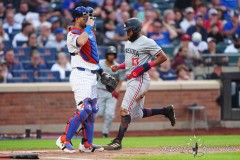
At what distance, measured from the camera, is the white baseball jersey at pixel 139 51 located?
13.3m

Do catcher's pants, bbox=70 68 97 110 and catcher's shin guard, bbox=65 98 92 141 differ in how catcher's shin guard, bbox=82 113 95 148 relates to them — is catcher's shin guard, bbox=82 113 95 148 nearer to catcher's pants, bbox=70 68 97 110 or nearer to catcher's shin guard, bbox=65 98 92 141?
catcher's shin guard, bbox=65 98 92 141

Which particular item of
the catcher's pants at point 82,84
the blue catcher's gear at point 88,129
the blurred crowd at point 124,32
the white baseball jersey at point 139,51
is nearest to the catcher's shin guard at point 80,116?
the catcher's pants at point 82,84

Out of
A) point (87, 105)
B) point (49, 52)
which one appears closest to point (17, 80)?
point (49, 52)

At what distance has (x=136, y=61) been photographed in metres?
13.4

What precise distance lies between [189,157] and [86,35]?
236cm

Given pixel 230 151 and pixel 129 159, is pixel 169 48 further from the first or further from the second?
pixel 129 159

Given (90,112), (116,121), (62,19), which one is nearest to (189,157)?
(90,112)

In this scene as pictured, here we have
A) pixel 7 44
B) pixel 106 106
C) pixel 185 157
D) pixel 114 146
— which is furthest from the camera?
pixel 7 44

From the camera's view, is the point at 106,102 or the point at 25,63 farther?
the point at 25,63

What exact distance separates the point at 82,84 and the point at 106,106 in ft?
20.1

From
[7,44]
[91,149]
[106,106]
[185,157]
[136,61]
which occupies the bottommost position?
[106,106]

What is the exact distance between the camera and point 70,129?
12.5 metres

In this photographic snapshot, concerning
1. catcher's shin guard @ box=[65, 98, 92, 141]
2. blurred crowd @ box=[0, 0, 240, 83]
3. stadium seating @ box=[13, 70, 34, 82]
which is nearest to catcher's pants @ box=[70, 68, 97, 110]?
catcher's shin guard @ box=[65, 98, 92, 141]

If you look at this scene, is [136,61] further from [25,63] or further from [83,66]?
[25,63]
